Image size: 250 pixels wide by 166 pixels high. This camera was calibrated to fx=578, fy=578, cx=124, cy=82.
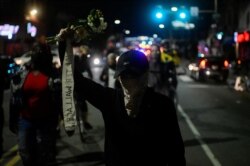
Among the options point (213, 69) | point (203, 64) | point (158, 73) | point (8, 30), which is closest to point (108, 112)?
point (158, 73)

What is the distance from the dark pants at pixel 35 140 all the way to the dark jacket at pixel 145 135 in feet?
10.1

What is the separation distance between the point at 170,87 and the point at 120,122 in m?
12.7

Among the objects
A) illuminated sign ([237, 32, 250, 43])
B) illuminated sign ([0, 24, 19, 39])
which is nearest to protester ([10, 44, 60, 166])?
illuminated sign ([0, 24, 19, 39])

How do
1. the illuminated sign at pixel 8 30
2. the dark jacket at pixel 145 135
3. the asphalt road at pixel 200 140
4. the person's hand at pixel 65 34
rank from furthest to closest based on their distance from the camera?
the illuminated sign at pixel 8 30
the asphalt road at pixel 200 140
the person's hand at pixel 65 34
the dark jacket at pixel 145 135

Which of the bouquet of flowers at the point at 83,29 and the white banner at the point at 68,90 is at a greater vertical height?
the bouquet of flowers at the point at 83,29

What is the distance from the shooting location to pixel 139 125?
3.53 m

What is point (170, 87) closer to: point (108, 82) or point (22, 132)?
point (108, 82)

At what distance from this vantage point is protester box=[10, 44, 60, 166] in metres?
6.61

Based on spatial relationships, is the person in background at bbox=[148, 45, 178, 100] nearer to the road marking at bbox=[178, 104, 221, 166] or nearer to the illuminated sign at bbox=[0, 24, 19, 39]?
the road marking at bbox=[178, 104, 221, 166]

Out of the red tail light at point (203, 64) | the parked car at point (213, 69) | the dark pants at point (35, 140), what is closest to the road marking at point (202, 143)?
the dark pants at point (35, 140)

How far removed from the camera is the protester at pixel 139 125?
3535 millimetres

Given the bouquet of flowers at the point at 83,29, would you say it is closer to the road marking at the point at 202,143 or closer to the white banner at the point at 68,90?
the white banner at the point at 68,90

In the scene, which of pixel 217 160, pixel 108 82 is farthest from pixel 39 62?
pixel 108 82

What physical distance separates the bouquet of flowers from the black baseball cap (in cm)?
37
